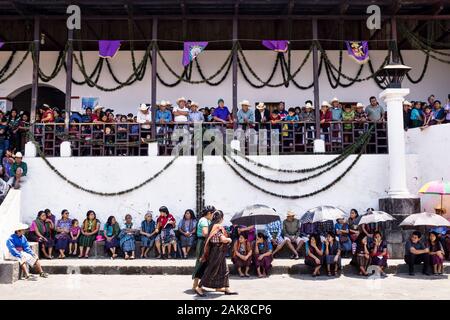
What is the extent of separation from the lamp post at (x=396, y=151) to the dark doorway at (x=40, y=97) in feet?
36.0

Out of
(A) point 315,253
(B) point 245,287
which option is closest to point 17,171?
(B) point 245,287

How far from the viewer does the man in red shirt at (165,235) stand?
1123cm

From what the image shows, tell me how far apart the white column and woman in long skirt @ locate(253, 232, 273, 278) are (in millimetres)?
3874

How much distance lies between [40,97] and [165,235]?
28.2 ft

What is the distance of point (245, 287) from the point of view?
27.9 ft

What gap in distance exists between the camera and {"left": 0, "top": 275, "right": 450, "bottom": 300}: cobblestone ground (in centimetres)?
764

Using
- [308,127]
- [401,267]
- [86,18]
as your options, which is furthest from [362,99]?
[86,18]

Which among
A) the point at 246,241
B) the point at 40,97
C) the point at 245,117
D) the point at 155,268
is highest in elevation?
the point at 40,97

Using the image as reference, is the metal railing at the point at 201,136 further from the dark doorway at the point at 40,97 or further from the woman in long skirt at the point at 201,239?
the woman in long skirt at the point at 201,239

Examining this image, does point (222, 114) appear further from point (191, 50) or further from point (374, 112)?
point (374, 112)

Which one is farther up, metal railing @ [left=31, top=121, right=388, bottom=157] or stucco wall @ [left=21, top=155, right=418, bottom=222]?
metal railing @ [left=31, top=121, right=388, bottom=157]

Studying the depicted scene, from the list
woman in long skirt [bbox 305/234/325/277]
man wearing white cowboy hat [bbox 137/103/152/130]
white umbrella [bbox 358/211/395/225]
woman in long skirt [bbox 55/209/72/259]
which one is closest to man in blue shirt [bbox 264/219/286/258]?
woman in long skirt [bbox 305/234/325/277]

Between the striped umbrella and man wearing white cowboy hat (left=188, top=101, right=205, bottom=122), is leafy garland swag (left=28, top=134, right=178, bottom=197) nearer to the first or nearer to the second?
man wearing white cowboy hat (left=188, top=101, right=205, bottom=122)

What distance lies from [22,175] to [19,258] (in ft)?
11.7
